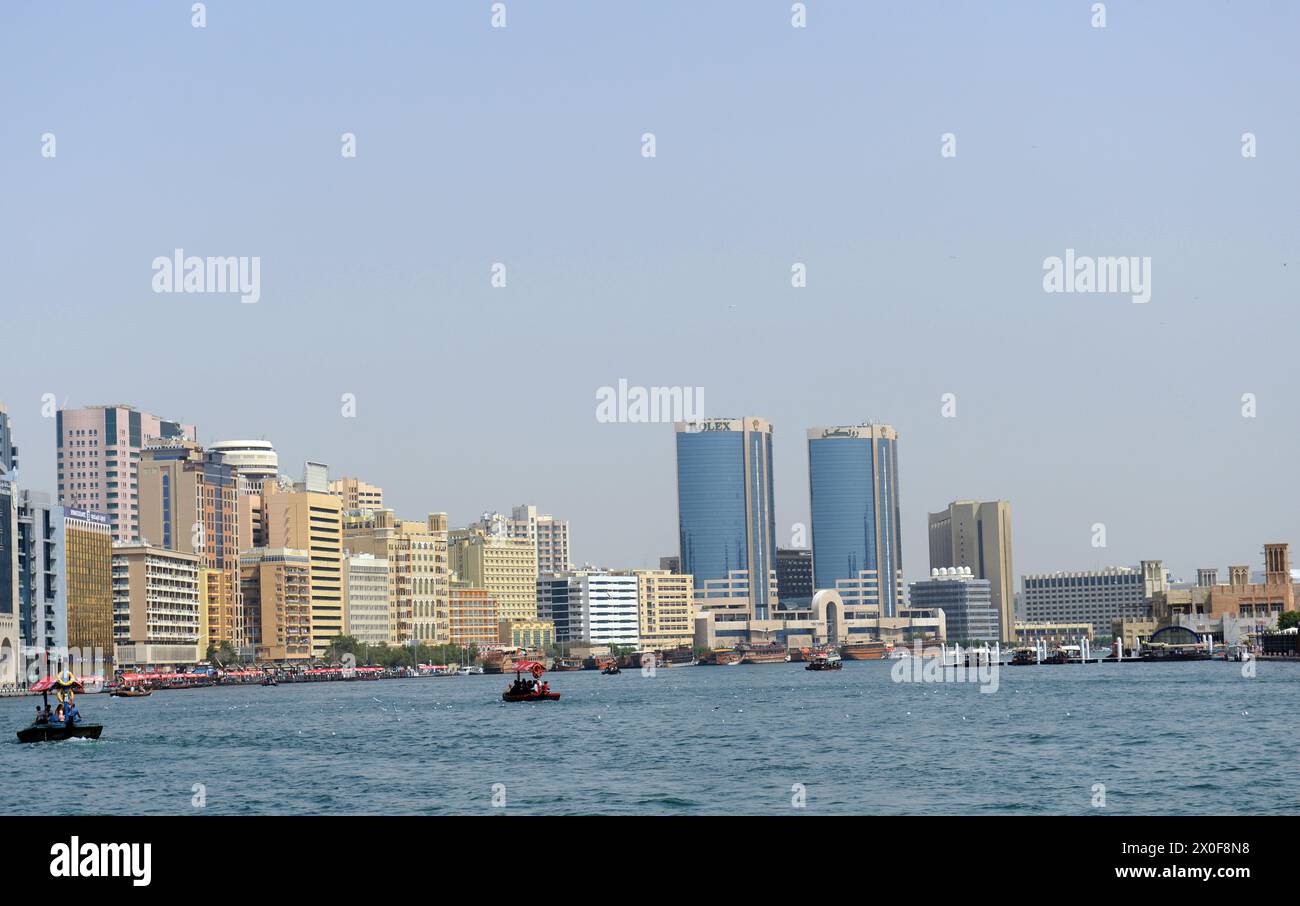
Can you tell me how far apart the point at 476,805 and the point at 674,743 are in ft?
86.4

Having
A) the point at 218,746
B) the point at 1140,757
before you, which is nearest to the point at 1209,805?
the point at 1140,757

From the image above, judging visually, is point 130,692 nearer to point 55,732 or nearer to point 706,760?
point 55,732

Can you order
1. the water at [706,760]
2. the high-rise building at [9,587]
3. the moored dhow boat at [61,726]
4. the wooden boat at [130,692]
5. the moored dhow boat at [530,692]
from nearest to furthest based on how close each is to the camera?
the water at [706,760]
the moored dhow boat at [61,726]
the moored dhow boat at [530,692]
the high-rise building at [9,587]
the wooden boat at [130,692]

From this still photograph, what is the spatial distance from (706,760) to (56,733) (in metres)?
31.9

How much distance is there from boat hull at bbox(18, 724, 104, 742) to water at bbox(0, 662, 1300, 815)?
43 centimetres

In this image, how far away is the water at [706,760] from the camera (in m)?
48.1

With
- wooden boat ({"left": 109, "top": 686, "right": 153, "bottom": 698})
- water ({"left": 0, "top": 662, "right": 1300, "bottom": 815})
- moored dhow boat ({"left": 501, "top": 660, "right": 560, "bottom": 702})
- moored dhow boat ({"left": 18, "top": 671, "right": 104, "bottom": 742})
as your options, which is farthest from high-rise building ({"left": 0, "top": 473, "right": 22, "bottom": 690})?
moored dhow boat ({"left": 18, "top": 671, "right": 104, "bottom": 742})

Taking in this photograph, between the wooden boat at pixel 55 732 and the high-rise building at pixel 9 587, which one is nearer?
the wooden boat at pixel 55 732

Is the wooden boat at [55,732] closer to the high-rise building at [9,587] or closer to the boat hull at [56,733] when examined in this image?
the boat hull at [56,733]

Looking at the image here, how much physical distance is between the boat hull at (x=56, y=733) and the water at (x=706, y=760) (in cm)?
43

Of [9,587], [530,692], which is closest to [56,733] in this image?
[530,692]

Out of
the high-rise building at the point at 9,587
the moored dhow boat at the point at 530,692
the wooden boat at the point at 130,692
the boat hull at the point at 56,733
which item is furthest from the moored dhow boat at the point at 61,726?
the wooden boat at the point at 130,692

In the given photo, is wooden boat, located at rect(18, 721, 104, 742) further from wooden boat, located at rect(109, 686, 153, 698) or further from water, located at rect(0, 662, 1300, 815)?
wooden boat, located at rect(109, 686, 153, 698)
